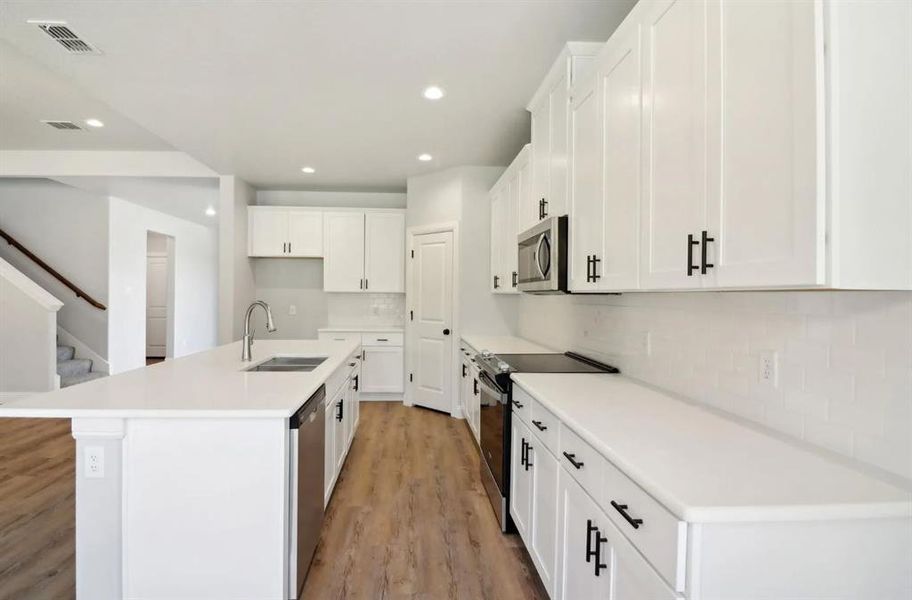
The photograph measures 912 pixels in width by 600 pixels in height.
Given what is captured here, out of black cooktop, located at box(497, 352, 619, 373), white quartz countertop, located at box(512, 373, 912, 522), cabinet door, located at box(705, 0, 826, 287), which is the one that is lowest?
white quartz countertop, located at box(512, 373, 912, 522)

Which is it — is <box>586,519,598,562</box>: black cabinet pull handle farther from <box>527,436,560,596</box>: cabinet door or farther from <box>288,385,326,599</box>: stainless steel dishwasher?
<box>288,385,326,599</box>: stainless steel dishwasher

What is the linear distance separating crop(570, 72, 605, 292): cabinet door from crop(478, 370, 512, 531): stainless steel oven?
0.72 meters

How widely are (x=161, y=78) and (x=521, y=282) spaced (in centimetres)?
260

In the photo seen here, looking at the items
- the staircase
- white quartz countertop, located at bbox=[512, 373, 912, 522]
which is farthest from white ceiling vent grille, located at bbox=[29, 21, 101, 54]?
the staircase

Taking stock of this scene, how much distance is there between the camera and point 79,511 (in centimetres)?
168

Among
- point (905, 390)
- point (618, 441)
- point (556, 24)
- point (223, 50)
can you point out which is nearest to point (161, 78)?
point (223, 50)

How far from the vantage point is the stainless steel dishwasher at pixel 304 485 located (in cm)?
178

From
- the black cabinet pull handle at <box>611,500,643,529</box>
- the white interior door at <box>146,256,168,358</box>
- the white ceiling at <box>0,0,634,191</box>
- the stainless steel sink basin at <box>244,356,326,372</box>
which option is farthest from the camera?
the white interior door at <box>146,256,168,358</box>

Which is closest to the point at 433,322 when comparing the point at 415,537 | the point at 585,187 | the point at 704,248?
the point at 415,537

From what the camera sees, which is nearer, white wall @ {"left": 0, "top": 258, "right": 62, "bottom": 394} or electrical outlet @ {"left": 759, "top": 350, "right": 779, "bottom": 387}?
electrical outlet @ {"left": 759, "top": 350, "right": 779, "bottom": 387}

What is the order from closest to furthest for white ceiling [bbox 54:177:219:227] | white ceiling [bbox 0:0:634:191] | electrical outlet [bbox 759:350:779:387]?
electrical outlet [bbox 759:350:779:387], white ceiling [bbox 0:0:634:191], white ceiling [bbox 54:177:219:227]

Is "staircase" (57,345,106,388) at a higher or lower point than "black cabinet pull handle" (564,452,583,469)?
lower

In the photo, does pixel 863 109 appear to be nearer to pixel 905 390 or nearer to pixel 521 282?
pixel 905 390

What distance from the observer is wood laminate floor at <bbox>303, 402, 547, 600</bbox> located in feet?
6.72
